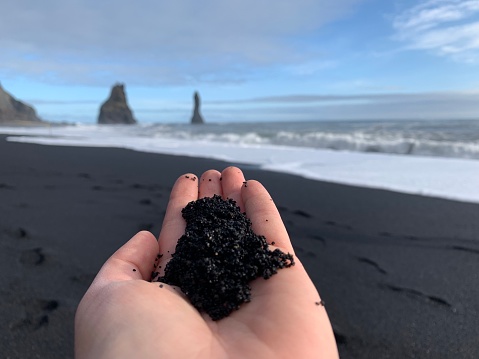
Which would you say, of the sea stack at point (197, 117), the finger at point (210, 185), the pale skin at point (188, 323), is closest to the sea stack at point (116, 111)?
the sea stack at point (197, 117)

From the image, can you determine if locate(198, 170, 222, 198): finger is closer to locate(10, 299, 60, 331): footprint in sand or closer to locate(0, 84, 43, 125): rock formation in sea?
locate(10, 299, 60, 331): footprint in sand

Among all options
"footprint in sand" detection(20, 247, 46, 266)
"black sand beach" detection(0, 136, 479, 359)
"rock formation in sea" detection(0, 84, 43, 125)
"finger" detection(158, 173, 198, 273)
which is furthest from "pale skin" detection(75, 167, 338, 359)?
"rock formation in sea" detection(0, 84, 43, 125)

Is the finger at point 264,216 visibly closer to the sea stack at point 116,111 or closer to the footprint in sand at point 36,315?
the footprint in sand at point 36,315

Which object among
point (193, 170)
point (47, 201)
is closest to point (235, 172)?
point (47, 201)

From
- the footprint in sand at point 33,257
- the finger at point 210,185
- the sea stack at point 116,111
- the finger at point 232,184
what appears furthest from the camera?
the sea stack at point 116,111

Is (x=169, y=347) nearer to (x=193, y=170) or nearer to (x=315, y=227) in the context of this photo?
(x=315, y=227)

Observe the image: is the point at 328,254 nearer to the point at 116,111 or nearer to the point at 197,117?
the point at 197,117
